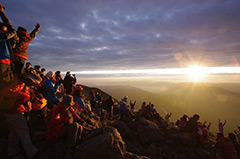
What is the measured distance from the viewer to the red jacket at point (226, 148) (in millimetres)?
6711

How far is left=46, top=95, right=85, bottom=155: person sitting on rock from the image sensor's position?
14.7 feet

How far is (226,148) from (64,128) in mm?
9110

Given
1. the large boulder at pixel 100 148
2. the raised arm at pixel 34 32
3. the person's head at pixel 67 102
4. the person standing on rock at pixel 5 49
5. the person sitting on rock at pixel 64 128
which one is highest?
the raised arm at pixel 34 32

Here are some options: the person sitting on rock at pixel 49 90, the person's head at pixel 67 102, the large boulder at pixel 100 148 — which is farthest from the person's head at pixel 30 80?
the large boulder at pixel 100 148

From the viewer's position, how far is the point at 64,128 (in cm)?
462

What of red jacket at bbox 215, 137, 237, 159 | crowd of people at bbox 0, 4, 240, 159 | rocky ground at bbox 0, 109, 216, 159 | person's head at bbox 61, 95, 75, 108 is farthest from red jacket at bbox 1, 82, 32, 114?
red jacket at bbox 215, 137, 237, 159

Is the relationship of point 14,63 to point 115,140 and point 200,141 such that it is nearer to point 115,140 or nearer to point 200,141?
point 115,140

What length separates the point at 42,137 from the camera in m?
4.83

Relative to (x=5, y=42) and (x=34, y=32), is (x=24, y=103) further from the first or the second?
(x=34, y=32)

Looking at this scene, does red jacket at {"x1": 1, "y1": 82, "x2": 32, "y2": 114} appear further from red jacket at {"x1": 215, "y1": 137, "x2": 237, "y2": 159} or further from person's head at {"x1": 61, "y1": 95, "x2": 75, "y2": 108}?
red jacket at {"x1": 215, "y1": 137, "x2": 237, "y2": 159}

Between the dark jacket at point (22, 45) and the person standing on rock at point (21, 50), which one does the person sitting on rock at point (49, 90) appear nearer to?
the person standing on rock at point (21, 50)

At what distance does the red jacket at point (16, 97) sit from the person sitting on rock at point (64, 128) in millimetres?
1057

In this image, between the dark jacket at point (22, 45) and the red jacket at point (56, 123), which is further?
the dark jacket at point (22, 45)

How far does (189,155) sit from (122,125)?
532 cm
